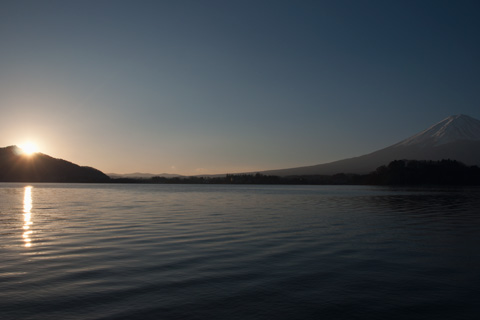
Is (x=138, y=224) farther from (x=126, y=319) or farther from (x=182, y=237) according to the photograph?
(x=126, y=319)

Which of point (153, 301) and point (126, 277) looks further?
point (126, 277)

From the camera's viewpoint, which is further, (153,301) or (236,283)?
(236,283)

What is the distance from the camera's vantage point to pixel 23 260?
13656 millimetres

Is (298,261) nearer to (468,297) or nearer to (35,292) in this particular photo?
(468,297)

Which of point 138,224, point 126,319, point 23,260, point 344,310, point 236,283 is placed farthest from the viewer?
point 138,224

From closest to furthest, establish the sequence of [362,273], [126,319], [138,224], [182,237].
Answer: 1. [126,319]
2. [362,273]
3. [182,237]
4. [138,224]

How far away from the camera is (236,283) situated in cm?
1089

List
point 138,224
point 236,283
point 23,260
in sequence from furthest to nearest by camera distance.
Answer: point 138,224 < point 23,260 < point 236,283

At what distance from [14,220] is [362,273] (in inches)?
989

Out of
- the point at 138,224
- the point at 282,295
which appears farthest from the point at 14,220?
the point at 282,295

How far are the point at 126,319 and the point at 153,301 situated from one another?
1281 millimetres

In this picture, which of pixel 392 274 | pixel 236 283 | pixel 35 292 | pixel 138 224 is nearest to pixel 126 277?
pixel 35 292

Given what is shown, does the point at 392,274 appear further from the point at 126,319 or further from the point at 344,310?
the point at 126,319

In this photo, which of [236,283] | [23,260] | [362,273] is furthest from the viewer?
[23,260]
